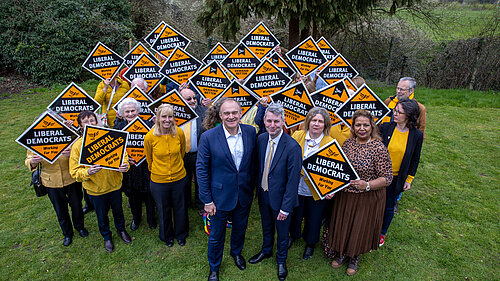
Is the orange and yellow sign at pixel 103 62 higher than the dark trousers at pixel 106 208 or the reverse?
higher

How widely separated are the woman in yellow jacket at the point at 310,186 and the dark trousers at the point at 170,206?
1.73 metres

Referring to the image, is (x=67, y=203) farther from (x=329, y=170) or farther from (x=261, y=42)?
(x=261, y=42)

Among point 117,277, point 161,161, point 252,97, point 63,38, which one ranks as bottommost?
point 117,277

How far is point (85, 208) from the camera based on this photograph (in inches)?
219

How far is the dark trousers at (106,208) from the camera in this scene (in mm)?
4282

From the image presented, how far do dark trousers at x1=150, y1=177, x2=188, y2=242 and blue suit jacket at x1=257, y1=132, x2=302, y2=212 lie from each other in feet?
4.65

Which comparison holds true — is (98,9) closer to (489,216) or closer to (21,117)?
(21,117)

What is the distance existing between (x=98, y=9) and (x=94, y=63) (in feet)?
35.6

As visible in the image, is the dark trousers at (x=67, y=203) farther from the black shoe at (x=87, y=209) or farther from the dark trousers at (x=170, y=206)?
the dark trousers at (x=170, y=206)

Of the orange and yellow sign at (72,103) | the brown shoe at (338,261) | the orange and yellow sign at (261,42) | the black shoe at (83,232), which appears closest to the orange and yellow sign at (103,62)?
the orange and yellow sign at (72,103)

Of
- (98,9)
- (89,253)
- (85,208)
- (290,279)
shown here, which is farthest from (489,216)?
(98,9)

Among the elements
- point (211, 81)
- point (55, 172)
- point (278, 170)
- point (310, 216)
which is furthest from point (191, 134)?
point (310, 216)

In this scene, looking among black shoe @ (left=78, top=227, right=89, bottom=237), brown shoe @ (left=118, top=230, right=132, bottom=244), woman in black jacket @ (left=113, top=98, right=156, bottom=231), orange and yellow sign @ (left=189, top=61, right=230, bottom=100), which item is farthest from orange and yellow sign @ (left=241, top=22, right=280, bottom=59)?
black shoe @ (left=78, top=227, right=89, bottom=237)

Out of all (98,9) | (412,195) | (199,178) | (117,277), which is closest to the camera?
(199,178)
